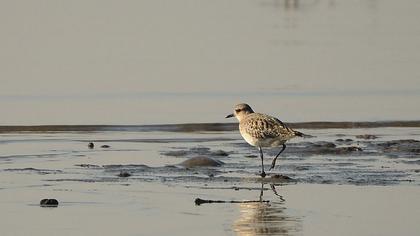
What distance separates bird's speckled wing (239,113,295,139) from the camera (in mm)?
13323

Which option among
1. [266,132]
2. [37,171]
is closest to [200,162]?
[266,132]

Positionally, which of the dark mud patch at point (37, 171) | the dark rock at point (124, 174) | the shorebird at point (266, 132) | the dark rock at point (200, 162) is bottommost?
the dark rock at point (124, 174)

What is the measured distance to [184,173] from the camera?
41.8 feet

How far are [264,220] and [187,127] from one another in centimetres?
660

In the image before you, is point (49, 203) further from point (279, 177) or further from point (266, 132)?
point (266, 132)

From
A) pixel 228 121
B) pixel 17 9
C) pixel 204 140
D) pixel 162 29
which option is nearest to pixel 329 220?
pixel 204 140

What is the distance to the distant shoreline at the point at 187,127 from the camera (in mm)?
16391

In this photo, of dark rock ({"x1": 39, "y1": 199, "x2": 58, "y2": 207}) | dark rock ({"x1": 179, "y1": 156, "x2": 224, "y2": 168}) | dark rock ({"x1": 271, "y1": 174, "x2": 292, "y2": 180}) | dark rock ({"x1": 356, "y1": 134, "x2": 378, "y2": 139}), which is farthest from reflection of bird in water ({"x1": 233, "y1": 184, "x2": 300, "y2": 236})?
dark rock ({"x1": 356, "y1": 134, "x2": 378, "y2": 139})

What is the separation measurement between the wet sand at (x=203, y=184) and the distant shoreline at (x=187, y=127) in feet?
0.54

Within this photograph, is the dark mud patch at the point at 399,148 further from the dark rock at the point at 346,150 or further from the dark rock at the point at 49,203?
the dark rock at the point at 49,203

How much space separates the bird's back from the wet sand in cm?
29

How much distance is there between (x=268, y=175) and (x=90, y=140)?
12.2 feet

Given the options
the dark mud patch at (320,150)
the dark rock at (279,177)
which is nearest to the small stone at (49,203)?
the dark rock at (279,177)

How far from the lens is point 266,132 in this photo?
1338cm
